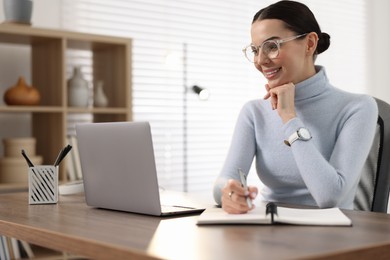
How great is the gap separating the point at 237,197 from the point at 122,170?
0.33 m

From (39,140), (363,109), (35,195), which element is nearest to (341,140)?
(363,109)

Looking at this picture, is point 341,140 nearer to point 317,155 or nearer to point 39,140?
point 317,155

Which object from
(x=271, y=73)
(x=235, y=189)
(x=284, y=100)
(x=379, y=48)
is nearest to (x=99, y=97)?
(x=271, y=73)

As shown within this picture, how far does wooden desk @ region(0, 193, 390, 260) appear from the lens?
1.04 meters

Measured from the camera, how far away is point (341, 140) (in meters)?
1.86

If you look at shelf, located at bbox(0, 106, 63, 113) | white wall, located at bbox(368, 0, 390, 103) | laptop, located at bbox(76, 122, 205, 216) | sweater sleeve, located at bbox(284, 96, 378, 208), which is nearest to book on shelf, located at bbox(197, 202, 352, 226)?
laptop, located at bbox(76, 122, 205, 216)

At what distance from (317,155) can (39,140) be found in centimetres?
215

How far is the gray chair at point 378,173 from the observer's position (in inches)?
81.1

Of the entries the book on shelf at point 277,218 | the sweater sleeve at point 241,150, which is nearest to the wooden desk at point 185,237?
the book on shelf at point 277,218

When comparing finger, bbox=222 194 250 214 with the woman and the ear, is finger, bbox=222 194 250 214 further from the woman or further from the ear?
the ear

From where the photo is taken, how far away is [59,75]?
337 centimetres

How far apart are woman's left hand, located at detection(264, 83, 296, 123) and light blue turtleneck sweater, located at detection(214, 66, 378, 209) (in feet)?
0.13

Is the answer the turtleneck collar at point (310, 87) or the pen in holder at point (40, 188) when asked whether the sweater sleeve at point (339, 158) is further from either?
the pen in holder at point (40, 188)

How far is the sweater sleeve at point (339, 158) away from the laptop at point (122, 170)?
0.34m
